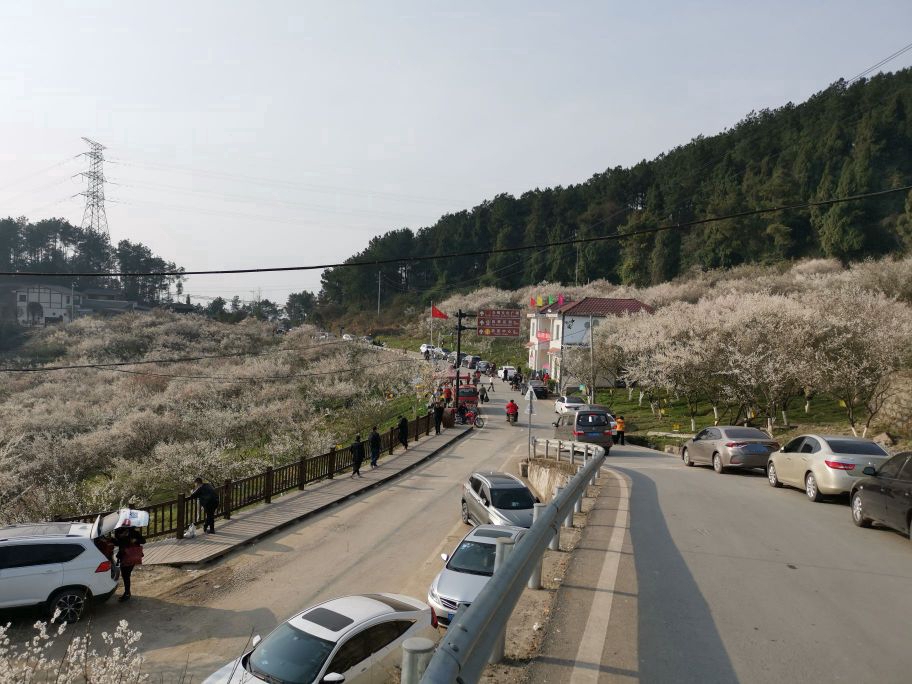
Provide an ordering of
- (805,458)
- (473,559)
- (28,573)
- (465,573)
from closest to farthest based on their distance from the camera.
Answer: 1. (465,573)
2. (473,559)
3. (28,573)
4. (805,458)

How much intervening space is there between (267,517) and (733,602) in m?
13.8

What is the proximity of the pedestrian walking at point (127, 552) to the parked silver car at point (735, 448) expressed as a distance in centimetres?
1519

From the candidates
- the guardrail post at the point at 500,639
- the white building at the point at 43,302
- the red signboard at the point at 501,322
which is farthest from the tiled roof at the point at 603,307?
the white building at the point at 43,302

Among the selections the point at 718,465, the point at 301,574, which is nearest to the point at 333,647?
the point at 301,574

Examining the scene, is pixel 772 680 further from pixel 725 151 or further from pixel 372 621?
pixel 725 151

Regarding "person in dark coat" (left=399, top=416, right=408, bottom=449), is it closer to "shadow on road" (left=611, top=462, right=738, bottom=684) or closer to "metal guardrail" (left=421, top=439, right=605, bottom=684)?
"shadow on road" (left=611, top=462, right=738, bottom=684)

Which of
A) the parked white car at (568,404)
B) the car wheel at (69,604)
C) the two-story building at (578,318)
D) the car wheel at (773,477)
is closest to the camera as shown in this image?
the car wheel at (69,604)

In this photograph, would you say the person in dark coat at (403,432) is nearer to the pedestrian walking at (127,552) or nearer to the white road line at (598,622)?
the pedestrian walking at (127,552)

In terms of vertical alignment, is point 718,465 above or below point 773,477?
below

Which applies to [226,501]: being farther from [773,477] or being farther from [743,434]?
[743,434]

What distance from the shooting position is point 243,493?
18641mm

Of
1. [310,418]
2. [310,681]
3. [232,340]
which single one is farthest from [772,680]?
[232,340]

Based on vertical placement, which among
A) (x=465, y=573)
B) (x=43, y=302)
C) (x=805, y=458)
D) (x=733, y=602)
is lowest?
(x=465, y=573)

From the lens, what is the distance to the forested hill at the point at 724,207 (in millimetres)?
63562
